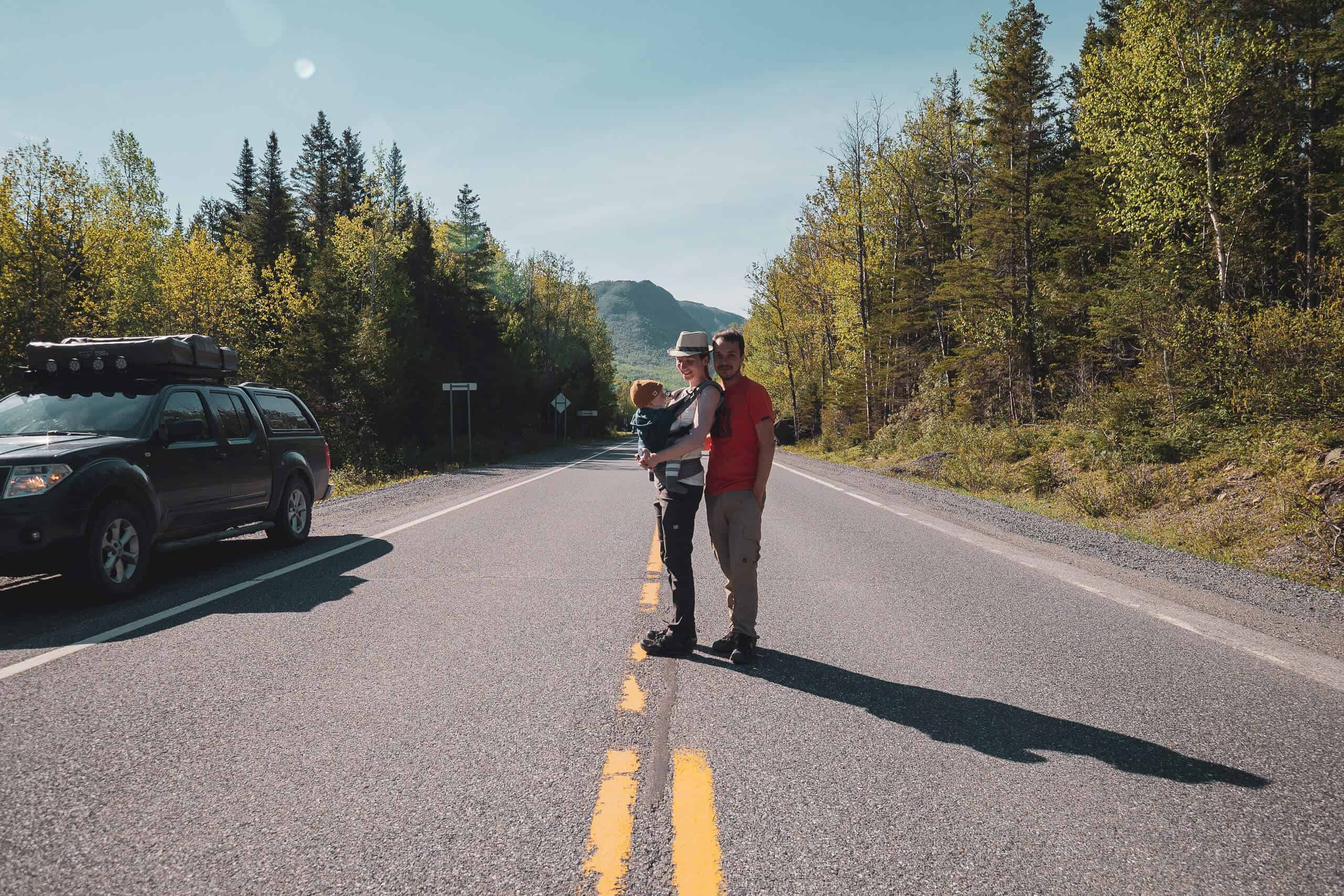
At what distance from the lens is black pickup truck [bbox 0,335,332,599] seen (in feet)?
19.3

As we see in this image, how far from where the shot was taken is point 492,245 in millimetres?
61188

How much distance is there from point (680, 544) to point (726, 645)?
2.56 ft

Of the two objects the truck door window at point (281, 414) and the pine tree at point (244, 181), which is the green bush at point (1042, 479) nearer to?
the truck door window at point (281, 414)

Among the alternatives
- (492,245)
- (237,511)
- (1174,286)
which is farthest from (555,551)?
(492,245)

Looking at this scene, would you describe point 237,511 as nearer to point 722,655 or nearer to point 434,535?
point 434,535

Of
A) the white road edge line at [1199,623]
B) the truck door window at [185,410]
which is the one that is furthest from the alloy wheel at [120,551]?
the white road edge line at [1199,623]

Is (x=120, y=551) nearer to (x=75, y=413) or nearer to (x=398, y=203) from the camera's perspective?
(x=75, y=413)

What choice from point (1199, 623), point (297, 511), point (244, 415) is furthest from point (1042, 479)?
point (244, 415)

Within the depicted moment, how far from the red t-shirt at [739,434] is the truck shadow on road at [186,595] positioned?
12.0 feet

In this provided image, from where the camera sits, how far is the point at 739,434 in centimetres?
481

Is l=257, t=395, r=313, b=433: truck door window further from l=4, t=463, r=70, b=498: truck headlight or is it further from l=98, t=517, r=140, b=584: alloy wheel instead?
l=4, t=463, r=70, b=498: truck headlight

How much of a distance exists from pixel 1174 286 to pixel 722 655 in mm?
19910

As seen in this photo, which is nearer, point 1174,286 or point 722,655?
point 722,655

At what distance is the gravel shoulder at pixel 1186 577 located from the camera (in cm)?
602
